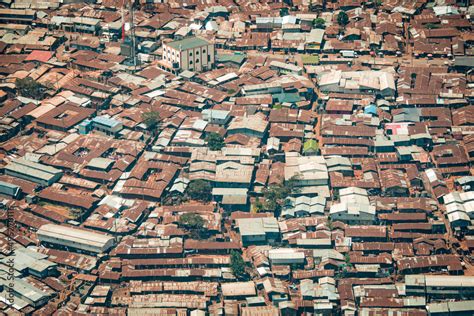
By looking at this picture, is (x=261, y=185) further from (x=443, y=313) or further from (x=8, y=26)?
(x=8, y=26)

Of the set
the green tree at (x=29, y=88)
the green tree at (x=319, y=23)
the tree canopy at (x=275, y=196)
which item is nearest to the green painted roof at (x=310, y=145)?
the tree canopy at (x=275, y=196)

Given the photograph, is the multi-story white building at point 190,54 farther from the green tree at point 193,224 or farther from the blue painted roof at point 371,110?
the green tree at point 193,224

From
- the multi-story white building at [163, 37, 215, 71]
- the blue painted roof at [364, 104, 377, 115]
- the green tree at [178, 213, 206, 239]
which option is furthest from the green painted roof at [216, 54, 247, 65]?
the green tree at [178, 213, 206, 239]

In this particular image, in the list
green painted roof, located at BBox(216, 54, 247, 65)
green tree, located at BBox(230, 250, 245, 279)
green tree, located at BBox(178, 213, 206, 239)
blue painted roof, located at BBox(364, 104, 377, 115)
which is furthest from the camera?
green painted roof, located at BBox(216, 54, 247, 65)

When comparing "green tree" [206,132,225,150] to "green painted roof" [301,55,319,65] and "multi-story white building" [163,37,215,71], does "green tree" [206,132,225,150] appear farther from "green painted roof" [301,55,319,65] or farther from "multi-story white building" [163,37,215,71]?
"green painted roof" [301,55,319,65]

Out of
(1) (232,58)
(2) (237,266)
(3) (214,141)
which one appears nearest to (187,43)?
(1) (232,58)

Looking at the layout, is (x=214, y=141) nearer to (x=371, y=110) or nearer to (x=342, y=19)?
(x=371, y=110)

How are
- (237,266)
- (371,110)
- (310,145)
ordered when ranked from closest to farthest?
(237,266)
(310,145)
(371,110)
